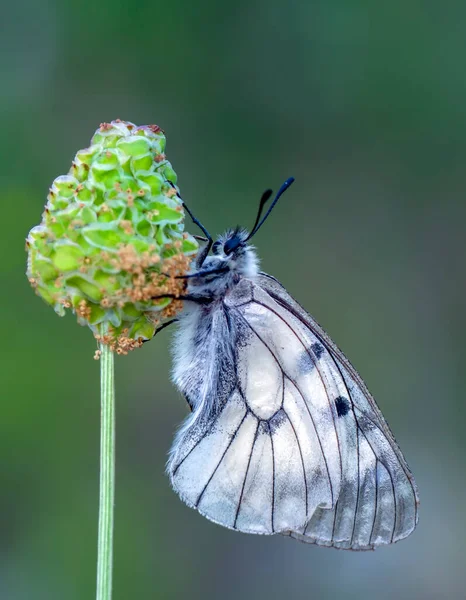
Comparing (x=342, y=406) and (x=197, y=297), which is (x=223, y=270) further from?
(x=342, y=406)

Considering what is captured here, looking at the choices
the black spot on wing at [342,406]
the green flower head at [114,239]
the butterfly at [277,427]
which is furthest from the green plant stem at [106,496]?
the black spot on wing at [342,406]

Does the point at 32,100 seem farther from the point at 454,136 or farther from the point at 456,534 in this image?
the point at 456,534

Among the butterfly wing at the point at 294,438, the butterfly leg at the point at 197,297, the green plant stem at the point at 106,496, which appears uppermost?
the butterfly leg at the point at 197,297

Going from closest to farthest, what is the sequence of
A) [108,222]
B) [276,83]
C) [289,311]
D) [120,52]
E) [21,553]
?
[108,222] < [289,311] < [21,553] < [120,52] < [276,83]

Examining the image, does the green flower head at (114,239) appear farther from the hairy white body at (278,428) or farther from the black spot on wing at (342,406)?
the black spot on wing at (342,406)

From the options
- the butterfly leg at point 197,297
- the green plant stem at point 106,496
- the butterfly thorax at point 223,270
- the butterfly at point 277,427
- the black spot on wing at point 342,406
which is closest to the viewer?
the green plant stem at point 106,496

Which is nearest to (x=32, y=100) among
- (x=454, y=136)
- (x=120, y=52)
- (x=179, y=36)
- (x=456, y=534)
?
(x=120, y=52)

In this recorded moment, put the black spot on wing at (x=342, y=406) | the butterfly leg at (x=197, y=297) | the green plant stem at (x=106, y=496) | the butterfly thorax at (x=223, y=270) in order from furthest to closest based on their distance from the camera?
the black spot on wing at (x=342, y=406), the butterfly thorax at (x=223, y=270), the butterfly leg at (x=197, y=297), the green plant stem at (x=106, y=496)

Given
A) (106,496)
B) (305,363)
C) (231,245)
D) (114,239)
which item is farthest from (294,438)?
(114,239)
